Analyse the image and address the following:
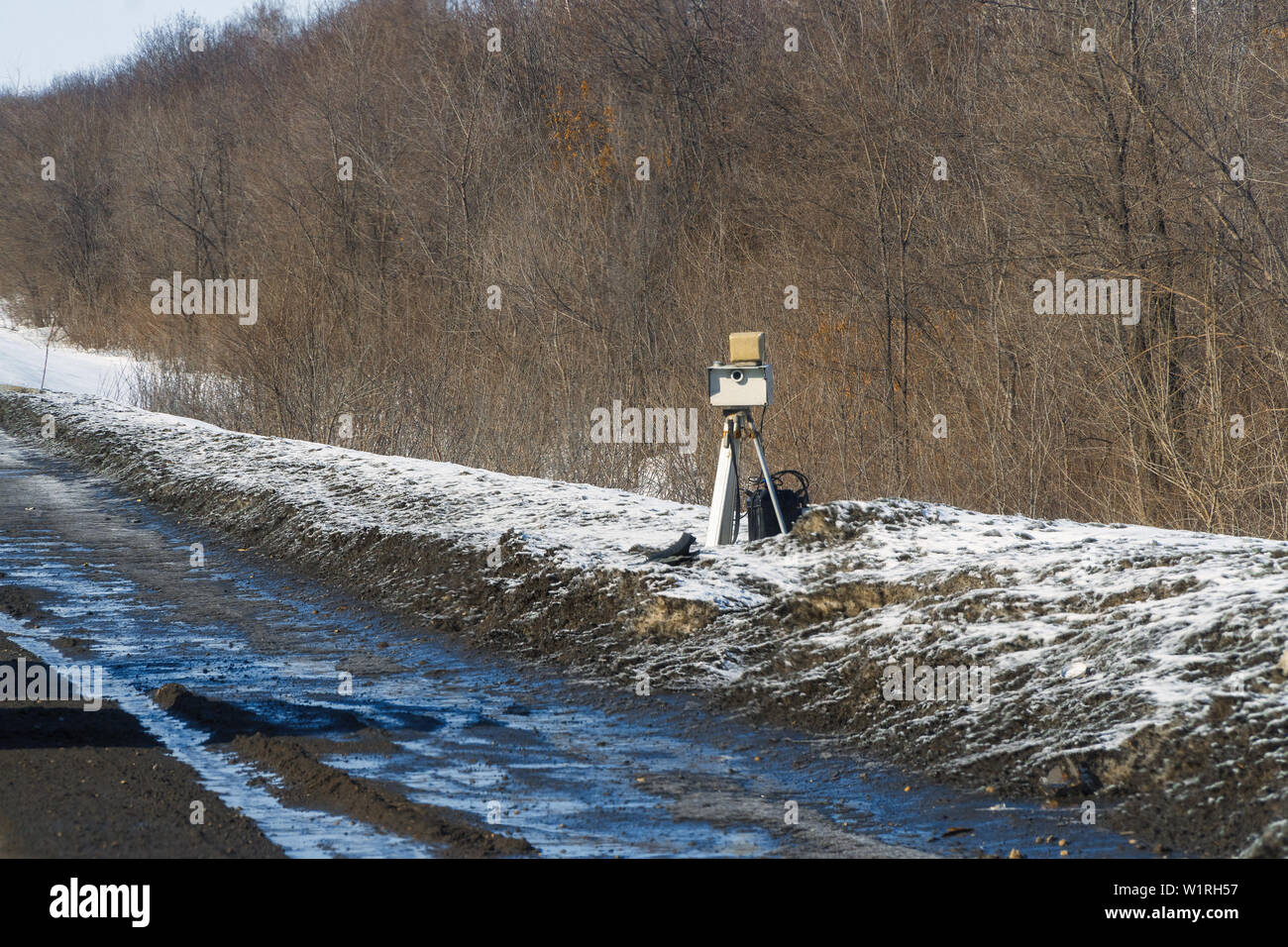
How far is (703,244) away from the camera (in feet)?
71.4

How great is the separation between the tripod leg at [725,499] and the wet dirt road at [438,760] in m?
2.00

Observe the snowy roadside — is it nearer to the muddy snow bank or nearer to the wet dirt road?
the muddy snow bank

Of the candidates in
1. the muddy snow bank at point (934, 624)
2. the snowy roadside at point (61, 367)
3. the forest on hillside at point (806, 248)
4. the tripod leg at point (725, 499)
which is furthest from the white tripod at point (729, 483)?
the snowy roadside at point (61, 367)

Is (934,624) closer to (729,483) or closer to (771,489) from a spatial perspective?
(771,489)

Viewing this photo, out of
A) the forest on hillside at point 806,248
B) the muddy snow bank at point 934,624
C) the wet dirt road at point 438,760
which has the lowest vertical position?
the wet dirt road at point 438,760

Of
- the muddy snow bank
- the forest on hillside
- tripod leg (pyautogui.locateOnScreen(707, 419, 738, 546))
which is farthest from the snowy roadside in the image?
tripod leg (pyautogui.locateOnScreen(707, 419, 738, 546))

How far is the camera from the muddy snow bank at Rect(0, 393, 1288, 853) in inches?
191

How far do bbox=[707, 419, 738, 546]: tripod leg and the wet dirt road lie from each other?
6.57 ft

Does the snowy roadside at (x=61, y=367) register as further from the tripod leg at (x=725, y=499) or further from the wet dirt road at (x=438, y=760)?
the tripod leg at (x=725, y=499)

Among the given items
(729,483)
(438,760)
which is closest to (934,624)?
(729,483)

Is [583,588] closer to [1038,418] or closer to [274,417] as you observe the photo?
[1038,418]

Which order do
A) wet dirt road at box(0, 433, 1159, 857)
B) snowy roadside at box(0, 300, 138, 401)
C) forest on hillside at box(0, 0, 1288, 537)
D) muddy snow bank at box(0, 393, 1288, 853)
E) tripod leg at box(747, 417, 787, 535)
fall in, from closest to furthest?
wet dirt road at box(0, 433, 1159, 857)
muddy snow bank at box(0, 393, 1288, 853)
tripod leg at box(747, 417, 787, 535)
forest on hillside at box(0, 0, 1288, 537)
snowy roadside at box(0, 300, 138, 401)

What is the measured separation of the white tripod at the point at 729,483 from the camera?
8469mm

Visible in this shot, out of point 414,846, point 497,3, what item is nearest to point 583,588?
point 414,846
